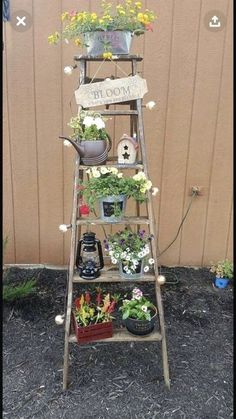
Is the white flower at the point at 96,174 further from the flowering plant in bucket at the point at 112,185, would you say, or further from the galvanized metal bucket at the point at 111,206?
the galvanized metal bucket at the point at 111,206

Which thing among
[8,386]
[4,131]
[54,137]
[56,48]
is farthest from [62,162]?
[8,386]

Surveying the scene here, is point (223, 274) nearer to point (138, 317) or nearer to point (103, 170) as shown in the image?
point (138, 317)

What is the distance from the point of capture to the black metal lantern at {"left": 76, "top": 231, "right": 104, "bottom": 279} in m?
1.84

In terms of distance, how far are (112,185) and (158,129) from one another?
103 cm

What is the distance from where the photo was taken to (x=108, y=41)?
1729 mm

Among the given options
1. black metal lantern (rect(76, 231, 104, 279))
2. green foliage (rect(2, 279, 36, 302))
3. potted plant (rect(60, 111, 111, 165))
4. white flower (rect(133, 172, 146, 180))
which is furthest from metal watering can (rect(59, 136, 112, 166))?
green foliage (rect(2, 279, 36, 302))

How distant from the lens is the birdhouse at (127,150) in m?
1.84

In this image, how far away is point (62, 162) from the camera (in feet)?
8.96

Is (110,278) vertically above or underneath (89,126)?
underneath

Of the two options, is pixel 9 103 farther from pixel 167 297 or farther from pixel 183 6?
pixel 167 297

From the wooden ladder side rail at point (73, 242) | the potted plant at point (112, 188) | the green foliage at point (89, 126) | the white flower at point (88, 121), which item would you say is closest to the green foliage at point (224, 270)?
the potted plant at point (112, 188)

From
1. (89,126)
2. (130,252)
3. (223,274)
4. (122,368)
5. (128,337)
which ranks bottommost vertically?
(122,368)

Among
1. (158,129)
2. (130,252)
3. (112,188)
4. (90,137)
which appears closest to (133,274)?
(130,252)

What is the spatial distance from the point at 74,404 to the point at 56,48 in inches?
82.5
